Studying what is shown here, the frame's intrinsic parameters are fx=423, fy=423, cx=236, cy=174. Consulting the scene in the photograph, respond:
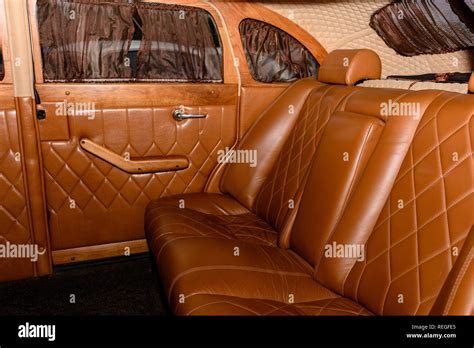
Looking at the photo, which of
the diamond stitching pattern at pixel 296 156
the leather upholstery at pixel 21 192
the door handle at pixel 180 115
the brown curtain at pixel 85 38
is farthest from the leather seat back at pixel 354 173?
the leather upholstery at pixel 21 192

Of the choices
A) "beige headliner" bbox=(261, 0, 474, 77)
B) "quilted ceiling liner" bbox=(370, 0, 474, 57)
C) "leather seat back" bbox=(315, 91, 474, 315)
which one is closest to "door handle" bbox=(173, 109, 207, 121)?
"beige headliner" bbox=(261, 0, 474, 77)

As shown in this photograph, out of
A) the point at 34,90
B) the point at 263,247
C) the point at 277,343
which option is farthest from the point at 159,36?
the point at 277,343

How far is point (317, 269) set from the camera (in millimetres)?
1471

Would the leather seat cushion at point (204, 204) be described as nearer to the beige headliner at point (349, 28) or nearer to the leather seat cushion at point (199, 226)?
the leather seat cushion at point (199, 226)

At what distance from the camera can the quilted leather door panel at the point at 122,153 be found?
2.02 metres

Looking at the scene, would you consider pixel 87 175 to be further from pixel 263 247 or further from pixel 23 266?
pixel 263 247

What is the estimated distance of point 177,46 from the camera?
2.15 meters

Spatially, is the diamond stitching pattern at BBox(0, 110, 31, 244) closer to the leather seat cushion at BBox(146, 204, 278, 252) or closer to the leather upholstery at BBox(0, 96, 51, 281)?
the leather upholstery at BBox(0, 96, 51, 281)

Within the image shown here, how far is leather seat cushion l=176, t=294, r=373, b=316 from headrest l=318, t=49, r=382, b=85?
1005mm

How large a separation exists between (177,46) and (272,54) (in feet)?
1.80

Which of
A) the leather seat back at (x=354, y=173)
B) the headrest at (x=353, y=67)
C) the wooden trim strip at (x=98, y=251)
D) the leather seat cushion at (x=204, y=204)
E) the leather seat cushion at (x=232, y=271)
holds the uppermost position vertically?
the headrest at (x=353, y=67)

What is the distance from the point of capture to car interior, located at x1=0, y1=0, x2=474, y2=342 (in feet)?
4.21

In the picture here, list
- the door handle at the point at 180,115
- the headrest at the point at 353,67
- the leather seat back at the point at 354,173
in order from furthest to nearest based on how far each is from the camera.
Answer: the door handle at the point at 180,115, the headrest at the point at 353,67, the leather seat back at the point at 354,173

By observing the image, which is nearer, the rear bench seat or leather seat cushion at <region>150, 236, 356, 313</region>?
the rear bench seat
